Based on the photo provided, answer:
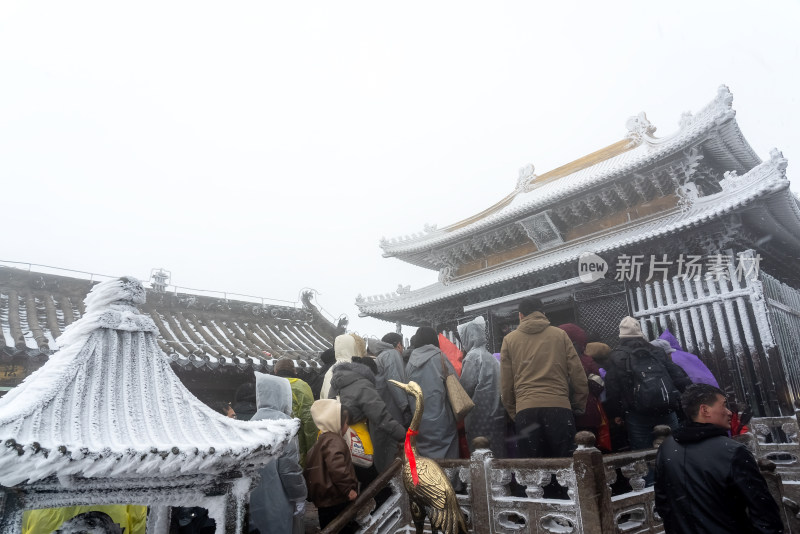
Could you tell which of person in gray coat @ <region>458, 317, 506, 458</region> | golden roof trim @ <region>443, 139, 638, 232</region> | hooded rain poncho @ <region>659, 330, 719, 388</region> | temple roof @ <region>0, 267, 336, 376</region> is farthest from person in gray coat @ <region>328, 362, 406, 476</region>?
golden roof trim @ <region>443, 139, 638, 232</region>

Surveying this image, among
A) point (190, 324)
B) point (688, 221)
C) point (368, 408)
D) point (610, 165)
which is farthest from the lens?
point (610, 165)

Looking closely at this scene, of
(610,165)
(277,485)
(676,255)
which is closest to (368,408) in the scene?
(277,485)

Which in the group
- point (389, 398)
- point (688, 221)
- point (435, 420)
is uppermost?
point (688, 221)

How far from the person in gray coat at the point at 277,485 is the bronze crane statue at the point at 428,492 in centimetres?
85

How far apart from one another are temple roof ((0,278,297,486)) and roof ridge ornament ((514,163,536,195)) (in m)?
12.0

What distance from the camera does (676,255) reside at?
8023mm

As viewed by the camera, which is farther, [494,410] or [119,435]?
[494,410]

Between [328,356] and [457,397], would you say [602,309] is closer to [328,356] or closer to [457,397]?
[457,397]

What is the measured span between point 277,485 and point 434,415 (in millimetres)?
1436

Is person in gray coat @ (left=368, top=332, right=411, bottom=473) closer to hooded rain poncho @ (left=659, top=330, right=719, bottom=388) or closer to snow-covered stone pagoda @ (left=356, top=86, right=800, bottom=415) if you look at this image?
hooded rain poncho @ (left=659, top=330, right=719, bottom=388)

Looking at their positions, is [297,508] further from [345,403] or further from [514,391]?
[514,391]

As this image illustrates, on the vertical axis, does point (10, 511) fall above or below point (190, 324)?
below

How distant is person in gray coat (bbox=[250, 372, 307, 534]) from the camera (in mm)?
3596

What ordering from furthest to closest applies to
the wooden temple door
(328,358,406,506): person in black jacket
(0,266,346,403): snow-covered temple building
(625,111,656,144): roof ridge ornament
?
(625,111,656,144): roof ridge ornament < the wooden temple door < (0,266,346,403): snow-covered temple building < (328,358,406,506): person in black jacket
